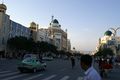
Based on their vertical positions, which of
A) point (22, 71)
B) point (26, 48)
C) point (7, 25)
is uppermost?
point (7, 25)

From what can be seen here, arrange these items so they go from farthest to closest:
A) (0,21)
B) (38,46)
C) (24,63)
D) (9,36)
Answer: (38,46), (9,36), (0,21), (24,63)

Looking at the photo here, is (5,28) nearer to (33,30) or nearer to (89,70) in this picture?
(33,30)

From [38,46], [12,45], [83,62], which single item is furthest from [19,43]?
[83,62]

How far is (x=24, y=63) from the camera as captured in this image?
2861cm

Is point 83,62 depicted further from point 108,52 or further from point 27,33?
point 108,52

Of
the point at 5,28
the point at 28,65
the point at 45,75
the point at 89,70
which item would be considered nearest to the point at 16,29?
the point at 5,28

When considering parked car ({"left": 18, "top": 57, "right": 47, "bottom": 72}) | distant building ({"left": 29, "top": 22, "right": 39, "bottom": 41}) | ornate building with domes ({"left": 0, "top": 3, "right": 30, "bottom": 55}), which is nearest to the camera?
parked car ({"left": 18, "top": 57, "right": 47, "bottom": 72})

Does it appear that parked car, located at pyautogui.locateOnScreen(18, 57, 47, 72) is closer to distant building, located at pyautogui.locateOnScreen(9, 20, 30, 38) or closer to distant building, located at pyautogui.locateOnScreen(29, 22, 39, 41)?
distant building, located at pyautogui.locateOnScreen(9, 20, 30, 38)

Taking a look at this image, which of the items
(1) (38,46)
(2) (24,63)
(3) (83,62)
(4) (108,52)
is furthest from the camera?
(4) (108,52)

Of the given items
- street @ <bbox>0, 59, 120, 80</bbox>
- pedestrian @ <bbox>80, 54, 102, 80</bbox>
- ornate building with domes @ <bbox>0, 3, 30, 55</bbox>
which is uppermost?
ornate building with domes @ <bbox>0, 3, 30, 55</bbox>

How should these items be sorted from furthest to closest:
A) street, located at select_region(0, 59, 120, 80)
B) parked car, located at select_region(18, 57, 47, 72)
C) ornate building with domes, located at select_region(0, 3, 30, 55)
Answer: ornate building with domes, located at select_region(0, 3, 30, 55) < parked car, located at select_region(18, 57, 47, 72) < street, located at select_region(0, 59, 120, 80)

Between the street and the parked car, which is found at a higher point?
the parked car

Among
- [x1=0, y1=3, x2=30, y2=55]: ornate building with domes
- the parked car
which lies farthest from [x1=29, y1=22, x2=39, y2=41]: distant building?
the parked car

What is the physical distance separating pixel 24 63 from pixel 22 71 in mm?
796
